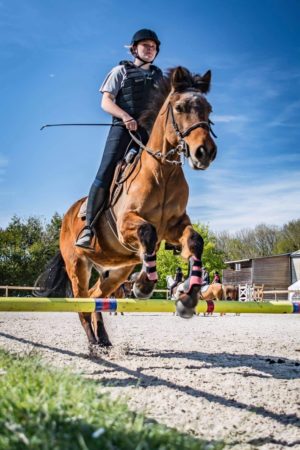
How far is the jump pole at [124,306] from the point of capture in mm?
4391

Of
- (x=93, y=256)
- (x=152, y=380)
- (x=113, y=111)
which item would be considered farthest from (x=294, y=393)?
(x=113, y=111)

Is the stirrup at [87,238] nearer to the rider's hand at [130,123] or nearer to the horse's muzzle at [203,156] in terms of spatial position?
the rider's hand at [130,123]

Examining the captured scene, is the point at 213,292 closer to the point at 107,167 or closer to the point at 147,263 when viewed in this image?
the point at 107,167

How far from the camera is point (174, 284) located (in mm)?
21188

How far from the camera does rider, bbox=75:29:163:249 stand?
573 cm

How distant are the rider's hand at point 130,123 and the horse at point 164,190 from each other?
0.64 feet

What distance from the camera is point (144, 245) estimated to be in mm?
4566

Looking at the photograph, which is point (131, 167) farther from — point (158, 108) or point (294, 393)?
point (294, 393)

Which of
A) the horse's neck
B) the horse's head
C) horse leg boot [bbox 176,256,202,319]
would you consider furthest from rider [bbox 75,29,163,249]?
horse leg boot [bbox 176,256,202,319]

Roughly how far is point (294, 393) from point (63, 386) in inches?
99.3

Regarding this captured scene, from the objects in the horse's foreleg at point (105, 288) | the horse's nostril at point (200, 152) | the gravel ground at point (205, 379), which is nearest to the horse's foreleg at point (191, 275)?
the gravel ground at point (205, 379)

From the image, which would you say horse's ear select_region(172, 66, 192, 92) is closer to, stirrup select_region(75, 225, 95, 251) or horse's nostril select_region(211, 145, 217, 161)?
horse's nostril select_region(211, 145, 217, 161)

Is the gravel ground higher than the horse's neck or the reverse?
the reverse

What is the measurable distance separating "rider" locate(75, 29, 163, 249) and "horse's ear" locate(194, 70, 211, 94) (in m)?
0.78
